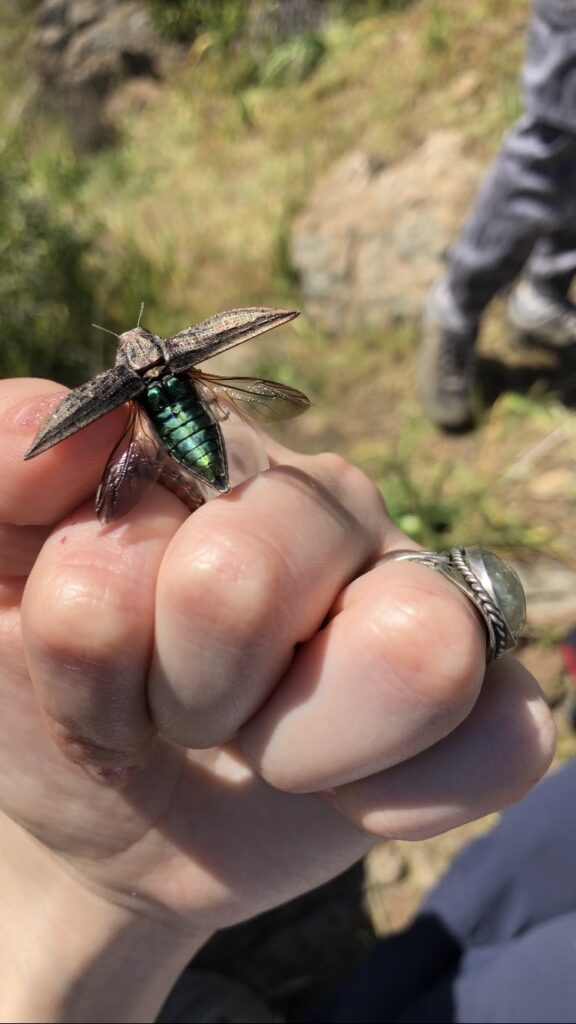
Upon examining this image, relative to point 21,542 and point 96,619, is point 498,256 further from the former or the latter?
point 96,619

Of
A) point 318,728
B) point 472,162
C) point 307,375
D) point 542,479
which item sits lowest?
point 542,479

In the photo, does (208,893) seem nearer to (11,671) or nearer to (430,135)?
(11,671)

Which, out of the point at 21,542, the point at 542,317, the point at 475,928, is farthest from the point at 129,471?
the point at 542,317

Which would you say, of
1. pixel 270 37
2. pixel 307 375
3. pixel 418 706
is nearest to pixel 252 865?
pixel 418 706

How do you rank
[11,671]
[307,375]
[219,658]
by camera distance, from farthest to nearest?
[307,375] < [11,671] < [219,658]

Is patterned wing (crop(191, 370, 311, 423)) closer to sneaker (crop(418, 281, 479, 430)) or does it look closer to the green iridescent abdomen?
the green iridescent abdomen
